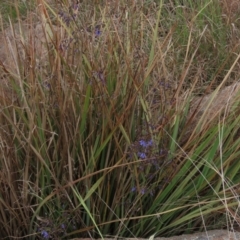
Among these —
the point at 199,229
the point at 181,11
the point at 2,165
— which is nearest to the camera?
the point at 2,165

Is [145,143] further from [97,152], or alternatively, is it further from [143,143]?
[97,152]

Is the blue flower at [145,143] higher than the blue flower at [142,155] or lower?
higher

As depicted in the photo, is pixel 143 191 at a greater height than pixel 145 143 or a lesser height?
lesser

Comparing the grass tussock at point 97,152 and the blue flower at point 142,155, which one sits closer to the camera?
the blue flower at point 142,155

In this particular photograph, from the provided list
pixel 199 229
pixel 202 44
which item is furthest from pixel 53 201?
pixel 202 44

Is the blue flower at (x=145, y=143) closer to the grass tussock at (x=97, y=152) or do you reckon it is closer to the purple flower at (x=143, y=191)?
the grass tussock at (x=97, y=152)

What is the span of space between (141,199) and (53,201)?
0.27 metres

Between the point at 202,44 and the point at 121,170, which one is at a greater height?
the point at 121,170

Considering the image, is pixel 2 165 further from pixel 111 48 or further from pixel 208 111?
pixel 208 111

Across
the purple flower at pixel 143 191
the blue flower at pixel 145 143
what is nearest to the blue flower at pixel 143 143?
the blue flower at pixel 145 143

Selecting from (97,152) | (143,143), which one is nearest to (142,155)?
(143,143)

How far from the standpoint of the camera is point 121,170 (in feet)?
5.93

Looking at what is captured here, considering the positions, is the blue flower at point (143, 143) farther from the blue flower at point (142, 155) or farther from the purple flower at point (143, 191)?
the purple flower at point (143, 191)

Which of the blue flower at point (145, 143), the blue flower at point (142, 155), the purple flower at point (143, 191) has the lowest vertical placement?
the purple flower at point (143, 191)
